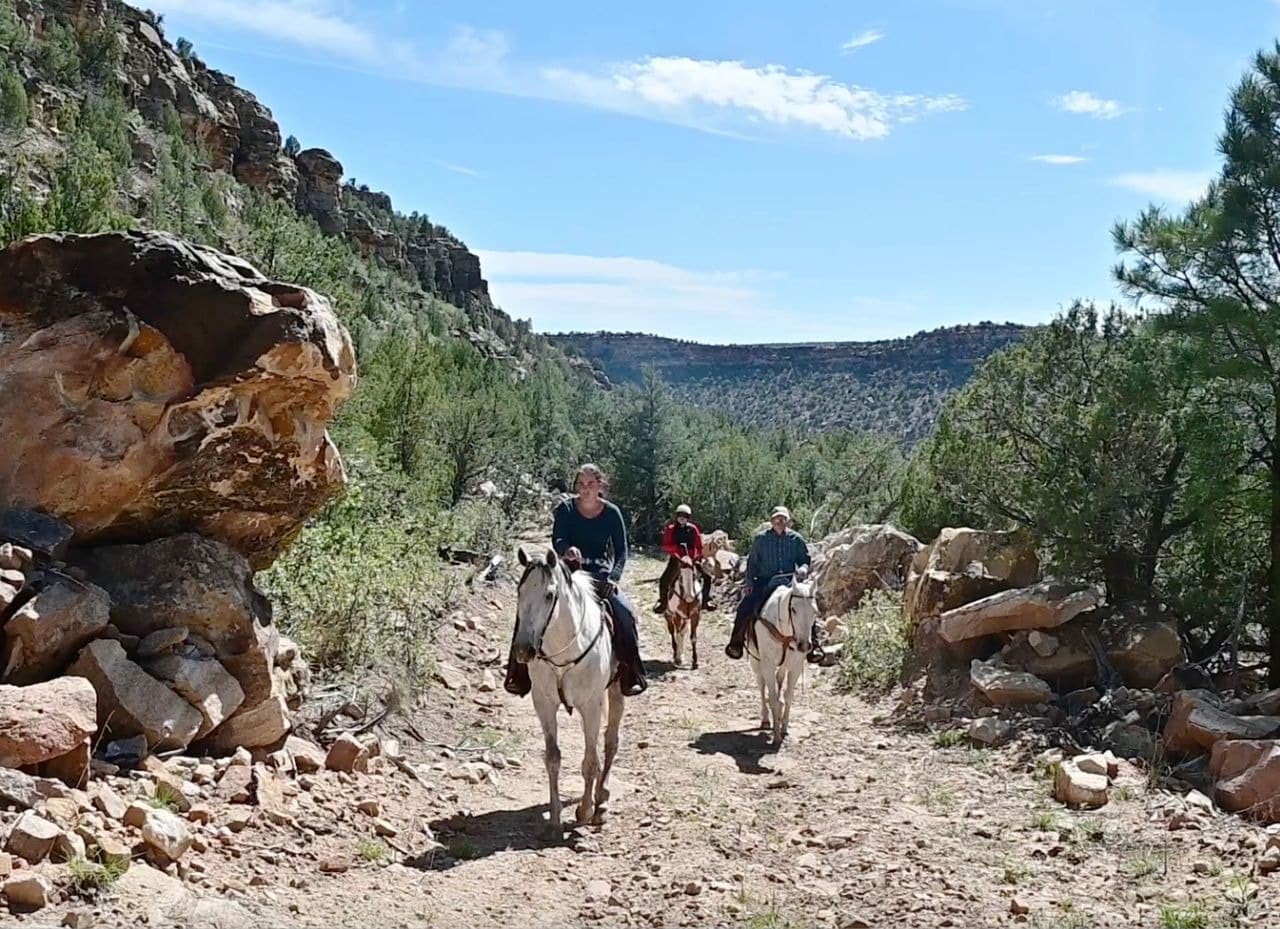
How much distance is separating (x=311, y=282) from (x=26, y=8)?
3660cm

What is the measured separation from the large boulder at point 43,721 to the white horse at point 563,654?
248 centimetres

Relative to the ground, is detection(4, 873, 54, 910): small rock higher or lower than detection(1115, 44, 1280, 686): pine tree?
lower

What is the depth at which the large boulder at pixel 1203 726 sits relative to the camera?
24.2ft

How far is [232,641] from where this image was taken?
645 cm

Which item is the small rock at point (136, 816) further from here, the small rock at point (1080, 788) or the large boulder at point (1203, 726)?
the large boulder at point (1203, 726)

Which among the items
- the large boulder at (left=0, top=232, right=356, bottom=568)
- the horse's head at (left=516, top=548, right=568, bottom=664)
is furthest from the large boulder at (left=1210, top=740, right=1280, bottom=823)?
the large boulder at (left=0, top=232, right=356, bottom=568)

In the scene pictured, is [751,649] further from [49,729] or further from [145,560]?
[49,729]

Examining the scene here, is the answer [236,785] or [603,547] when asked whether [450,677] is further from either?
[236,785]

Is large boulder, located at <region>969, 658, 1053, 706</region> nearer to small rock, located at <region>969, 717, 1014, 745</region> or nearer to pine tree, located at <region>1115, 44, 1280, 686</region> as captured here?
small rock, located at <region>969, 717, 1014, 745</region>

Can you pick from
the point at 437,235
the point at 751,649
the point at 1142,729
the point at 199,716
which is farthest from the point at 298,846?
the point at 437,235

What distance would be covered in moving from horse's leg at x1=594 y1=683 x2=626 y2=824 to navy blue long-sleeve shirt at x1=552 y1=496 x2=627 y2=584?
95cm

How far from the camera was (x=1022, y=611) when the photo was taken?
10203 millimetres

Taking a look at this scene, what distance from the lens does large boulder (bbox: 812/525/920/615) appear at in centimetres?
1552

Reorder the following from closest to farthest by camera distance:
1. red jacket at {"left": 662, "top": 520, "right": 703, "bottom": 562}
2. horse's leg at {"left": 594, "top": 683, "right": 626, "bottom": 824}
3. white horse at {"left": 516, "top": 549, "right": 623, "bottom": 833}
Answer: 1. white horse at {"left": 516, "top": 549, "right": 623, "bottom": 833}
2. horse's leg at {"left": 594, "top": 683, "right": 626, "bottom": 824}
3. red jacket at {"left": 662, "top": 520, "right": 703, "bottom": 562}
